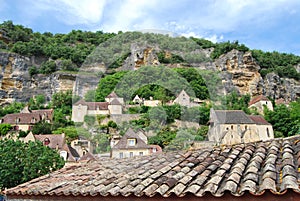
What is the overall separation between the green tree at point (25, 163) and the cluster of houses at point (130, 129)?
279 cm

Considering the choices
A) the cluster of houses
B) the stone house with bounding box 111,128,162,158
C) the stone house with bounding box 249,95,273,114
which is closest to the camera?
the stone house with bounding box 111,128,162,158

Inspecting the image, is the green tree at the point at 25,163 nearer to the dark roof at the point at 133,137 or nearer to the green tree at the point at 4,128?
the dark roof at the point at 133,137

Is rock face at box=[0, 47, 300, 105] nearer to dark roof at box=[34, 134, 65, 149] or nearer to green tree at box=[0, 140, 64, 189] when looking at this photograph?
dark roof at box=[34, 134, 65, 149]

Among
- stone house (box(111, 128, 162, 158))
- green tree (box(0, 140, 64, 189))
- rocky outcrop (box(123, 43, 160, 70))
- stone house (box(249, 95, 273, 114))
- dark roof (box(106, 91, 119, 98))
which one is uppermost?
stone house (box(249, 95, 273, 114))

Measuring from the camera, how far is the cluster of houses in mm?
8094

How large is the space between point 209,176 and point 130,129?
4.29 metres

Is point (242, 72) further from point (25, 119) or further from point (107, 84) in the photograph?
point (107, 84)

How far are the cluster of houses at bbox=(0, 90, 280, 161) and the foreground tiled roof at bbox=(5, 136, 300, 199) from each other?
1395 millimetres

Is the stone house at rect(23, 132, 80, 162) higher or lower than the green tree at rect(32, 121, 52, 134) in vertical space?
lower

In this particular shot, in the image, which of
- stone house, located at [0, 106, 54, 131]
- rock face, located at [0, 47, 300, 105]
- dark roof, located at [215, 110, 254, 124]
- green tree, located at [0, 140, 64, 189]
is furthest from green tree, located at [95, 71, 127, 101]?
rock face, located at [0, 47, 300, 105]

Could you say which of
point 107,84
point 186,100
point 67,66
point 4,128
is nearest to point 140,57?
point 107,84

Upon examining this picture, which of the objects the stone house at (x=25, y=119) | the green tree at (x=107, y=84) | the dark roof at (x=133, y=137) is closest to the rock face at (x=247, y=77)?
the stone house at (x=25, y=119)

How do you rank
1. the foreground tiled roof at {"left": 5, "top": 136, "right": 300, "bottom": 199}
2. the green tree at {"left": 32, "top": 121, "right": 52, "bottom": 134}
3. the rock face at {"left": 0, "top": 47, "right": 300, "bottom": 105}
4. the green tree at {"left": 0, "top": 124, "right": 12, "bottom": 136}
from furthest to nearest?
the rock face at {"left": 0, "top": 47, "right": 300, "bottom": 105}
the green tree at {"left": 0, "top": 124, "right": 12, "bottom": 136}
the green tree at {"left": 32, "top": 121, "right": 52, "bottom": 134}
the foreground tiled roof at {"left": 5, "top": 136, "right": 300, "bottom": 199}

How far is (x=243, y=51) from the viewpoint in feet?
272
